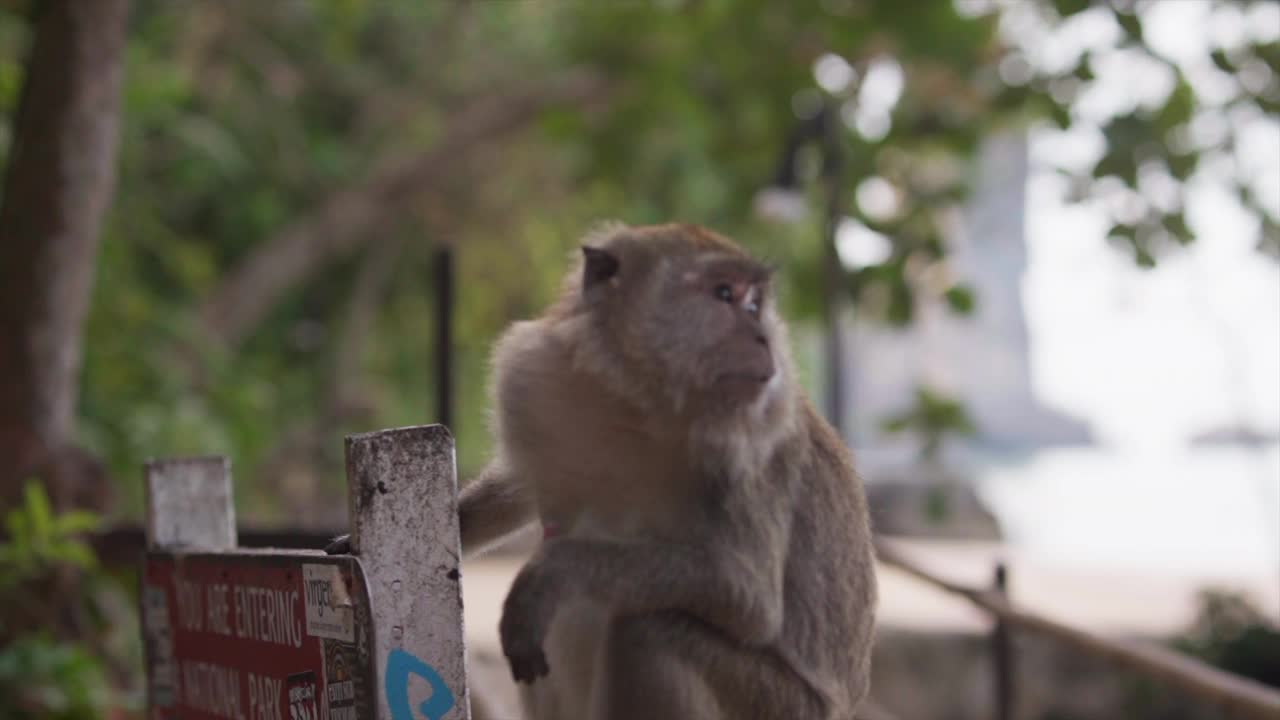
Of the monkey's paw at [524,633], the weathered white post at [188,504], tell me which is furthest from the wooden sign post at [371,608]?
the weathered white post at [188,504]

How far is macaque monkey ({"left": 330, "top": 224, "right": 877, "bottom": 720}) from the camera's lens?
86.7 inches

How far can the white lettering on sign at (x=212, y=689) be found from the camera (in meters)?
1.85

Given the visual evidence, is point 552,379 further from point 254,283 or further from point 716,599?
point 254,283

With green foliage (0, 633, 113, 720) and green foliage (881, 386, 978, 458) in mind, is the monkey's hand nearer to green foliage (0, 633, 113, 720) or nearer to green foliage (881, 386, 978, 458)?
green foliage (0, 633, 113, 720)

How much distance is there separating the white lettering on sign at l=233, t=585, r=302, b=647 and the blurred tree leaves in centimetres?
131

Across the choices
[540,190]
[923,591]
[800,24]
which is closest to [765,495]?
[800,24]

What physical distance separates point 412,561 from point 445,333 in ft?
9.14

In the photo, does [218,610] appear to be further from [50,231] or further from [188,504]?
[50,231]

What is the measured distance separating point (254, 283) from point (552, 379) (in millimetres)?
8357

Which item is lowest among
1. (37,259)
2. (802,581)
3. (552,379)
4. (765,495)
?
(802,581)

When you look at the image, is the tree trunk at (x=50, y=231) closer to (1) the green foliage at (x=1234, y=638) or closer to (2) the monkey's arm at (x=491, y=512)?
(2) the monkey's arm at (x=491, y=512)

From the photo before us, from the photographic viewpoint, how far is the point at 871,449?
26.1 m

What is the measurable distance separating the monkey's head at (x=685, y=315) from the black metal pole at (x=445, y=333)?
1664 mm

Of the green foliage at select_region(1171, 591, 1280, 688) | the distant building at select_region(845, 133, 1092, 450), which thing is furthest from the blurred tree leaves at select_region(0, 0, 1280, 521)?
the distant building at select_region(845, 133, 1092, 450)
